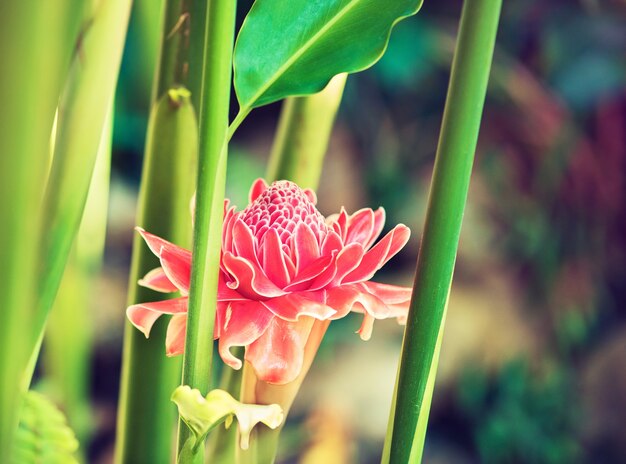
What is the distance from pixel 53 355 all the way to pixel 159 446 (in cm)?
10

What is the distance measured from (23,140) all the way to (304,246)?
0.14 metres

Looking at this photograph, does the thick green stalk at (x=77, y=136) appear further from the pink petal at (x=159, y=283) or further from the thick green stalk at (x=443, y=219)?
the thick green stalk at (x=443, y=219)

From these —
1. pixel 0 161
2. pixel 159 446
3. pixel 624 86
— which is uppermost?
pixel 624 86

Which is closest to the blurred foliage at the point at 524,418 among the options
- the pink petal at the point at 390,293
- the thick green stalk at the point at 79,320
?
the pink petal at the point at 390,293

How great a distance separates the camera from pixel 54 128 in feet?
1.16

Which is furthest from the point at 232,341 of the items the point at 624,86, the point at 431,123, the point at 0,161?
the point at 624,86

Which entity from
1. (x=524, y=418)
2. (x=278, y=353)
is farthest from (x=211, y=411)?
(x=524, y=418)

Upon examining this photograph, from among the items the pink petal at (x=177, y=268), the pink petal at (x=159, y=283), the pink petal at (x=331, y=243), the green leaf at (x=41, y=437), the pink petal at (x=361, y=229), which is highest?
the pink petal at (x=361, y=229)

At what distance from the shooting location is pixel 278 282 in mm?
330

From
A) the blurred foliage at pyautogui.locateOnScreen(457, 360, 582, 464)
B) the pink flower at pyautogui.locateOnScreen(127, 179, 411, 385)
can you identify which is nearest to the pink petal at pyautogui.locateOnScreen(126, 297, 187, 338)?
the pink flower at pyautogui.locateOnScreen(127, 179, 411, 385)

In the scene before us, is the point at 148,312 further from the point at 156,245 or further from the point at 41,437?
the point at 41,437

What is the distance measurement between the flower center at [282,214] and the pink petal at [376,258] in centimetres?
2

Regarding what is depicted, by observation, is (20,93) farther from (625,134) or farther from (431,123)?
(625,134)

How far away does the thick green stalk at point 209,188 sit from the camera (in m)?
0.29
